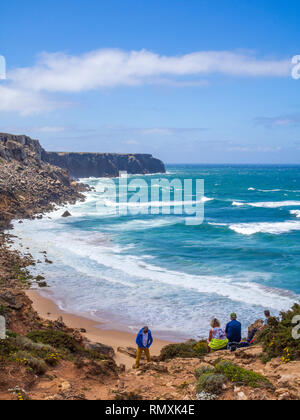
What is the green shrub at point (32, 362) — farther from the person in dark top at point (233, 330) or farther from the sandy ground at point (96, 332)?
the person in dark top at point (233, 330)

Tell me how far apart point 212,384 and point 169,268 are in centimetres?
1785

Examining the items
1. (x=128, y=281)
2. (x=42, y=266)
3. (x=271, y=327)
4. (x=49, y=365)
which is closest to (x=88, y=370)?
(x=49, y=365)

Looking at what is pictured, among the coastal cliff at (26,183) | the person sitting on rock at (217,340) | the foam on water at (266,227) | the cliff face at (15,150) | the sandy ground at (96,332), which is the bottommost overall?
the sandy ground at (96,332)

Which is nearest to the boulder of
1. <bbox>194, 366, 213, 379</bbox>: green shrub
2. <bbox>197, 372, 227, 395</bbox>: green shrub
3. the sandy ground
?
the sandy ground

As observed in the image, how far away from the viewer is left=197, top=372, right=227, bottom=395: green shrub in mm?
7273

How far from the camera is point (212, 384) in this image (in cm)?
731

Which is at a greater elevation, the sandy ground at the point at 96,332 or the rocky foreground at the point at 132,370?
the rocky foreground at the point at 132,370

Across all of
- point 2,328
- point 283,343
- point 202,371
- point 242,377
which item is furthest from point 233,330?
point 2,328

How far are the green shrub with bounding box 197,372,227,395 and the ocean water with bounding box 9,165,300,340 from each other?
8323 mm

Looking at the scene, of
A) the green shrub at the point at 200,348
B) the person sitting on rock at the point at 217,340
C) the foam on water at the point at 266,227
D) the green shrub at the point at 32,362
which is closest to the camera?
the green shrub at the point at 32,362

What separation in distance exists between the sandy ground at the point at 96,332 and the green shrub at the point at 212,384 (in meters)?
5.07

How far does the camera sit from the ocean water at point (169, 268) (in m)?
18.2

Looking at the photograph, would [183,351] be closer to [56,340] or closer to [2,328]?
[56,340]

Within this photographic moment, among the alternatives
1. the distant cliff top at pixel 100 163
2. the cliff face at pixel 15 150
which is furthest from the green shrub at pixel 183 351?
the distant cliff top at pixel 100 163
